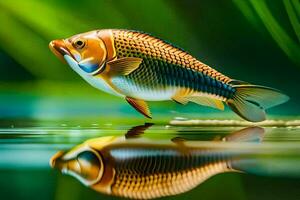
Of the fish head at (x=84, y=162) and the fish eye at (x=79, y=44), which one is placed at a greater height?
the fish eye at (x=79, y=44)

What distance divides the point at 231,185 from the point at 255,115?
1.87ft

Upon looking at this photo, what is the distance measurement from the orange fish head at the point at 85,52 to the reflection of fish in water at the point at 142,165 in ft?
0.76

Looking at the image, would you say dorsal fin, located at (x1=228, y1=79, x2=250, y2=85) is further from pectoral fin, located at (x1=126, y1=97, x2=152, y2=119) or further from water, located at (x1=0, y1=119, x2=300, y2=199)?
pectoral fin, located at (x1=126, y1=97, x2=152, y2=119)

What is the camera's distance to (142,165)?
3.33 feet

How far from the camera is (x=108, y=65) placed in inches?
53.6

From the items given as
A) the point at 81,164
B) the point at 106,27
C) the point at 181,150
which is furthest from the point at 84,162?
the point at 106,27

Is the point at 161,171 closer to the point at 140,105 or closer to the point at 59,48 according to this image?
the point at 140,105

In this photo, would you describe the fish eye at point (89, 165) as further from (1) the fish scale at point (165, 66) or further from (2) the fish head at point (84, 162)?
(1) the fish scale at point (165, 66)

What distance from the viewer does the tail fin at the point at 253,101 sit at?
142cm

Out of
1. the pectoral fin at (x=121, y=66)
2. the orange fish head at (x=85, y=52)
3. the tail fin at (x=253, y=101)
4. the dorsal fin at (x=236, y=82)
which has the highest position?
the orange fish head at (x=85, y=52)

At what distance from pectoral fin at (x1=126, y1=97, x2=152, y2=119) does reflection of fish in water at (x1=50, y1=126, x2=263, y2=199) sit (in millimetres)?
167

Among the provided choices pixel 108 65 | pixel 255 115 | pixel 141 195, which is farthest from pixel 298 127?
pixel 141 195

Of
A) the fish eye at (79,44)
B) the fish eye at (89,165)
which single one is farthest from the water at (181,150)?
the fish eye at (79,44)

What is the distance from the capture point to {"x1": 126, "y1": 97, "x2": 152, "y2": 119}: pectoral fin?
4.63 ft
